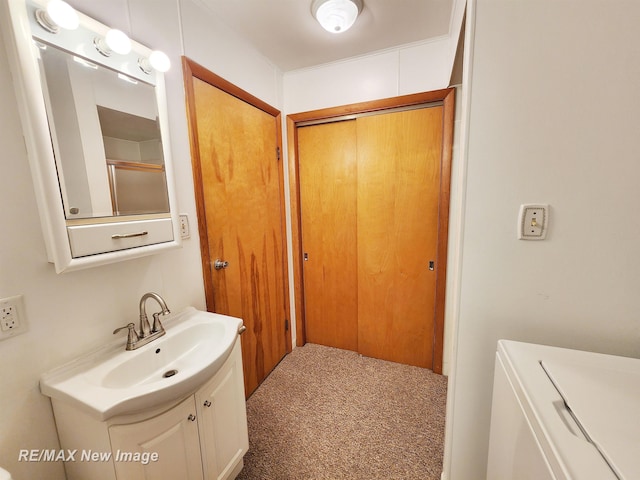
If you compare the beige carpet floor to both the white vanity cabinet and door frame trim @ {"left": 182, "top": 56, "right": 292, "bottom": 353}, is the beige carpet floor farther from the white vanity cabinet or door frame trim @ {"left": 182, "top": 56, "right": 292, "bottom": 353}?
door frame trim @ {"left": 182, "top": 56, "right": 292, "bottom": 353}

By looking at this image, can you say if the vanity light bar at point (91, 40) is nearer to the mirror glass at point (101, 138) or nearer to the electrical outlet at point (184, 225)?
the mirror glass at point (101, 138)

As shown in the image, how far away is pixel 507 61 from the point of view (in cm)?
82

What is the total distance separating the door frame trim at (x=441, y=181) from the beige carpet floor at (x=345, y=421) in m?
0.37

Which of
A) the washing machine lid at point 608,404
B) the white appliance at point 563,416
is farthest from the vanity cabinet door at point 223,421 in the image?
the washing machine lid at point 608,404

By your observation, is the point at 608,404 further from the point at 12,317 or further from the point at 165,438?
the point at 12,317

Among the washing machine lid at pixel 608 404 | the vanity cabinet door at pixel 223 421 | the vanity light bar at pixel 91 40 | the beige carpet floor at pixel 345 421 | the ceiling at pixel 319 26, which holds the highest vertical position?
the ceiling at pixel 319 26

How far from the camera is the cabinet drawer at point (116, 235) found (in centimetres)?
81

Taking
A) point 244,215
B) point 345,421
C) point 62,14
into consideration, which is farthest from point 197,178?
point 345,421

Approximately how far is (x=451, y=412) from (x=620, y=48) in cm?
138

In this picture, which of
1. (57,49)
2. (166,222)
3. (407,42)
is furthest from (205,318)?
(407,42)

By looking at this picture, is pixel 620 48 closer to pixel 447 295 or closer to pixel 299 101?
pixel 447 295

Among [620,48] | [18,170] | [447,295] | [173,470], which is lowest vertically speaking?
[173,470]

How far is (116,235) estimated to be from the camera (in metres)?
0.91

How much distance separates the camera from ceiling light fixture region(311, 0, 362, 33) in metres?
1.30
